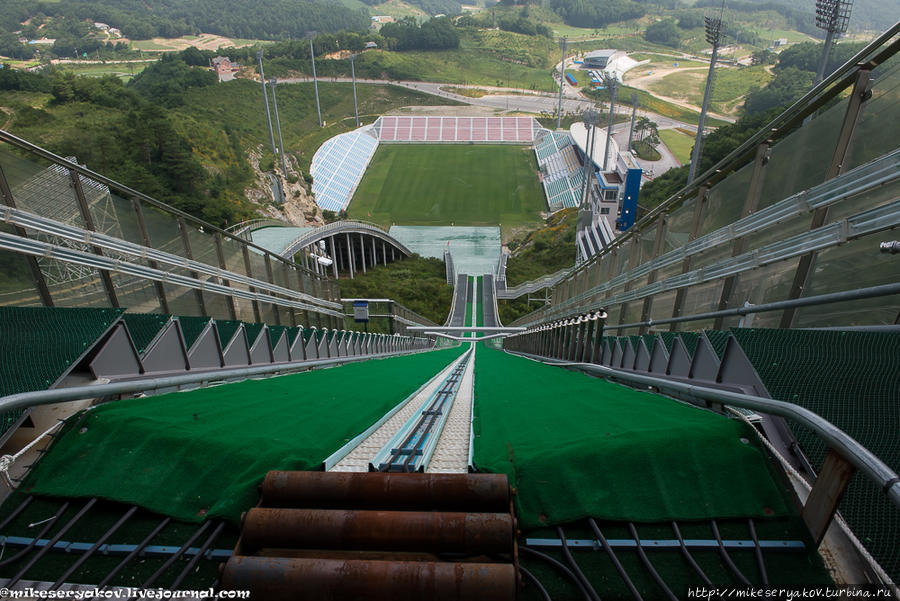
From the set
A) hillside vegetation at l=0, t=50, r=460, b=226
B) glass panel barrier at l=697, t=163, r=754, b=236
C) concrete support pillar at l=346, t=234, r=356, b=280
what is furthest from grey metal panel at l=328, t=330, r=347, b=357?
concrete support pillar at l=346, t=234, r=356, b=280

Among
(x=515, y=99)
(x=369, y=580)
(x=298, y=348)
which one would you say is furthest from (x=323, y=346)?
(x=515, y=99)

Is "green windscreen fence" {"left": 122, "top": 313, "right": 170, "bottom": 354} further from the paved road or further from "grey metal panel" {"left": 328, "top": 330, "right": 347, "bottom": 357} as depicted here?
the paved road

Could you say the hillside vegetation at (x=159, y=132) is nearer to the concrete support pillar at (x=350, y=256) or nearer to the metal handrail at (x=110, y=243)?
the concrete support pillar at (x=350, y=256)

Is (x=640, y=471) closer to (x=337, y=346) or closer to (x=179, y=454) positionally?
(x=179, y=454)

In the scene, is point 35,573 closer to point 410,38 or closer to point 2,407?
point 2,407

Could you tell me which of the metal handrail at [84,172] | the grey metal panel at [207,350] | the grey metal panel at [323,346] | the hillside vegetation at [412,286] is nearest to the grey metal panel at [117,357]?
the grey metal panel at [207,350]

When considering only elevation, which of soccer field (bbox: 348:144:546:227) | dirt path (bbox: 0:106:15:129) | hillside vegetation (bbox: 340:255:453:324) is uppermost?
dirt path (bbox: 0:106:15:129)

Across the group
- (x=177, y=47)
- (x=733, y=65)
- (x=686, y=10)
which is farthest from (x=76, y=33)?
(x=686, y=10)
